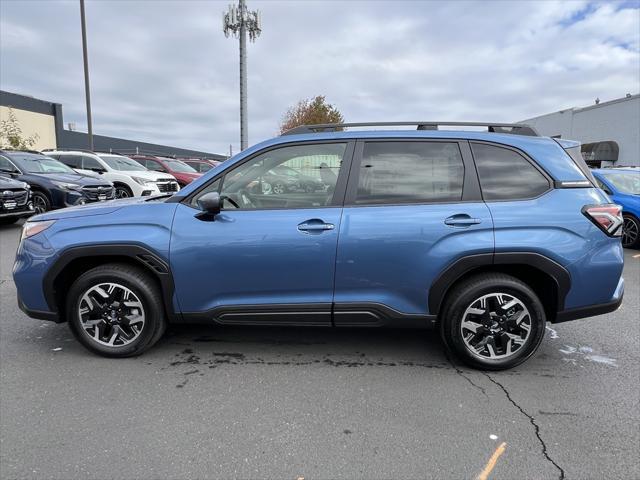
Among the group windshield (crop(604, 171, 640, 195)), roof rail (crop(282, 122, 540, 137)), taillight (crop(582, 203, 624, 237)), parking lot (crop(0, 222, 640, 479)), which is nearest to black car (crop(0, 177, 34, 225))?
parking lot (crop(0, 222, 640, 479))

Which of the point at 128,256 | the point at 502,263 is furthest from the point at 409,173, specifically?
the point at 128,256

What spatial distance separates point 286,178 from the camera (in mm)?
3432

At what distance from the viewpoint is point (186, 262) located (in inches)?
126

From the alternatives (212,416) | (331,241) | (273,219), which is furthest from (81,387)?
(331,241)

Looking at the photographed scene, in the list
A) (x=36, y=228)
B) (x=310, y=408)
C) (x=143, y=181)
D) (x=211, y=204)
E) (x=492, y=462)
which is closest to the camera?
(x=492, y=462)

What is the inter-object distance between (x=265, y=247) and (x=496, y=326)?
1.80m

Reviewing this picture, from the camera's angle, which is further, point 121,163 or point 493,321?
point 121,163

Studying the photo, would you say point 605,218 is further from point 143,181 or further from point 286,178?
point 143,181

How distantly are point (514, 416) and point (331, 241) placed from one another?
1.64 m

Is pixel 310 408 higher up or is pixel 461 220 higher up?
pixel 461 220

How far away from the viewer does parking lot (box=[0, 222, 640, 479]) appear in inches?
91.0

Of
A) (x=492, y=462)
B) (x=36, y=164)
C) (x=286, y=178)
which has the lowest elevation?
(x=492, y=462)

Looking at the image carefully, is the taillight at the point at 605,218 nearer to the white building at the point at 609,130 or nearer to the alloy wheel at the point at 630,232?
the alloy wheel at the point at 630,232

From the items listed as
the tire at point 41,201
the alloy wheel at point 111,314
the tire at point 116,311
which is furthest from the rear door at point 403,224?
the tire at point 41,201
